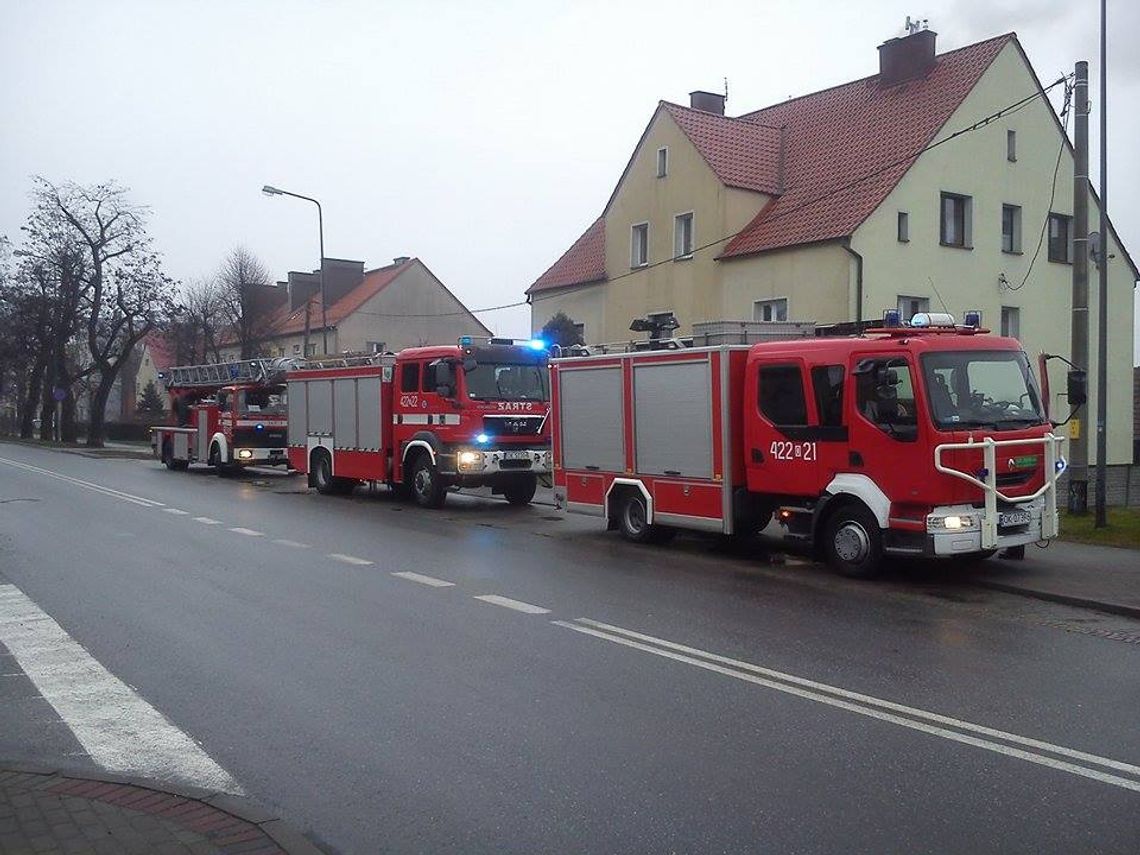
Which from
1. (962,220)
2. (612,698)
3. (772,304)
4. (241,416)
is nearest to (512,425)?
(772,304)

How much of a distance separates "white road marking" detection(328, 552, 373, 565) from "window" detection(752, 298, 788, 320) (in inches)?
661

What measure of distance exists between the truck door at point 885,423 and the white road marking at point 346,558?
5495 mm

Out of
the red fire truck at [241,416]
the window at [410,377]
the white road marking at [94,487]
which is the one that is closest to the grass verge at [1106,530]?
the window at [410,377]

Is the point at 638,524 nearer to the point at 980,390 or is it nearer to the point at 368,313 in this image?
the point at 980,390

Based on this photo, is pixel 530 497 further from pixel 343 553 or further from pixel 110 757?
pixel 110 757

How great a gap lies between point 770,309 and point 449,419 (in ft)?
39.6

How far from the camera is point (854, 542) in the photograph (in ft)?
38.8

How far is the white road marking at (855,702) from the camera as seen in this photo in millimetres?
5613

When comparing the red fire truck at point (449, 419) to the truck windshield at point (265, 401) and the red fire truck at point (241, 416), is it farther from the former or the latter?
the truck windshield at point (265, 401)

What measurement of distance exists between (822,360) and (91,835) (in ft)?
30.1

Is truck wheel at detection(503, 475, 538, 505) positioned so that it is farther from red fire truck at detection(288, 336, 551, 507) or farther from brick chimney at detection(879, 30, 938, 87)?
brick chimney at detection(879, 30, 938, 87)

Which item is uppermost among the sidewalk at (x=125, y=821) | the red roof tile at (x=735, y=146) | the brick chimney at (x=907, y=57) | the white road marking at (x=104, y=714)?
the brick chimney at (x=907, y=57)

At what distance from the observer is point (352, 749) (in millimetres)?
5895

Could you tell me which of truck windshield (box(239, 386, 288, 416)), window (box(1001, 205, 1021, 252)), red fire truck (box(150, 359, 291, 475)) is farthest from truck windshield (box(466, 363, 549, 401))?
window (box(1001, 205, 1021, 252))
